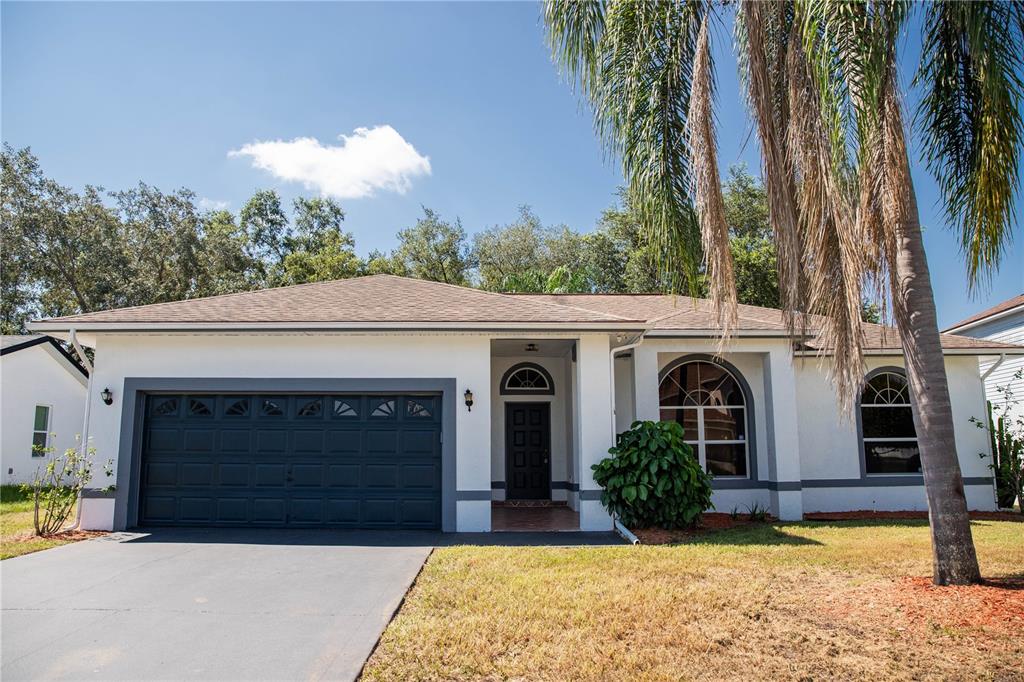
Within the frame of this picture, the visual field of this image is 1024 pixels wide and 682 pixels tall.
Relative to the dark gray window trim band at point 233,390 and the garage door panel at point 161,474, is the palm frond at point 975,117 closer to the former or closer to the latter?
the dark gray window trim band at point 233,390

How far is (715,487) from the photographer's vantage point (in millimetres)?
12172

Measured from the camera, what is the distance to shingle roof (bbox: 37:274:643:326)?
10336 mm

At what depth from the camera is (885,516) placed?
39.4 ft

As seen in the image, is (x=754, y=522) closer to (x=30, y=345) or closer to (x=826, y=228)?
(x=826, y=228)

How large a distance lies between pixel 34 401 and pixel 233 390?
1053 centimetres

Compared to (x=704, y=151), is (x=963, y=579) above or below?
below

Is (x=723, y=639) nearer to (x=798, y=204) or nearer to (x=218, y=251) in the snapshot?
(x=798, y=204)

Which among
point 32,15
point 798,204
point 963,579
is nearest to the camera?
point 963,579

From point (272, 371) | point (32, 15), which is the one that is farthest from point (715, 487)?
point (32, 15)

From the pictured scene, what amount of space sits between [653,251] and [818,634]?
439 centimetres

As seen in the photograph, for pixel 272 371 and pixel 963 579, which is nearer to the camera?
pixel 963 579

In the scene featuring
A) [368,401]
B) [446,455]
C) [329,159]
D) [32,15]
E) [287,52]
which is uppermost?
[329,159]

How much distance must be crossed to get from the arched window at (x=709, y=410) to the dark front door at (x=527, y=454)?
3032mm

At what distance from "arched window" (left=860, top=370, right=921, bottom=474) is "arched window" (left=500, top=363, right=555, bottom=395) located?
21.6ft
